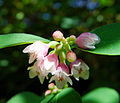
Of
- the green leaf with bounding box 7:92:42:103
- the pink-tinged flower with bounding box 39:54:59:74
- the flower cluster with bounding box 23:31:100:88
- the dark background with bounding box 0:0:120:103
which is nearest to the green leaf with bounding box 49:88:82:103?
the flower cluster with bounding box 23:31:100:88

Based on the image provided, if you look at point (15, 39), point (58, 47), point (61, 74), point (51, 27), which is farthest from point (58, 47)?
point (51, 27)

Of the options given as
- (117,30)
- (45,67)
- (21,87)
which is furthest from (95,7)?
(45,67)

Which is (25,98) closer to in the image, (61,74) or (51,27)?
(61,74)

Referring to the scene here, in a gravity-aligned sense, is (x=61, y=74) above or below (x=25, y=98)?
above

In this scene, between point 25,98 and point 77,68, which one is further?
point 25,98

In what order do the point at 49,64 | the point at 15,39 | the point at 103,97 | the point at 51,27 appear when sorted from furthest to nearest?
the point at 51,27, the point at 103,97, the point at 15,39, the point at 49,64

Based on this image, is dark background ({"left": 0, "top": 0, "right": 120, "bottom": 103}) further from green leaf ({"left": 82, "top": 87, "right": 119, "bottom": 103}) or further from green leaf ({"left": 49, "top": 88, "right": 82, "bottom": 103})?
green leaf ({"left": 49, "top": 88, "right": 82, "bottom": 103})
